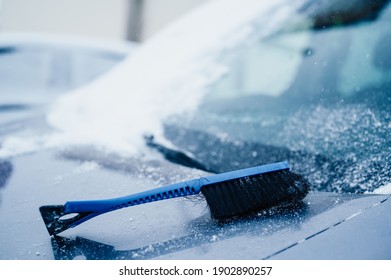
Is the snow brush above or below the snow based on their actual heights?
above

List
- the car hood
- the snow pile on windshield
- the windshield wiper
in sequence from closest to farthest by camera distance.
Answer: the car hood → the windshield wiper → the snow pile on windshield

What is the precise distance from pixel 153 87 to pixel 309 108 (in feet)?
2.74

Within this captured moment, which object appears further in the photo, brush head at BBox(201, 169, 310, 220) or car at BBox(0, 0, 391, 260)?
brush head at BBox(201, 169, 310, 220)

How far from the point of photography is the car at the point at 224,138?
776 millimetres

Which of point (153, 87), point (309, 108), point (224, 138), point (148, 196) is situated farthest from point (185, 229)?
point (153, 87)

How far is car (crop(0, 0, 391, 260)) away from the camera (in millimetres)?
776

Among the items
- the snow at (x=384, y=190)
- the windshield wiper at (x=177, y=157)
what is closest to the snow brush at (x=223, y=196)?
the snow at (x=384, y=190)

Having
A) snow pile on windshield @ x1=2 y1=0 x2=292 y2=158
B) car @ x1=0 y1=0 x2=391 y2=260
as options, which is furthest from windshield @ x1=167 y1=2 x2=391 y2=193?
snow pile on windshield @ x1=2 y1=0 x2=292 y2=158

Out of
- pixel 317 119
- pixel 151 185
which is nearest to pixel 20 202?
pixel 151 185

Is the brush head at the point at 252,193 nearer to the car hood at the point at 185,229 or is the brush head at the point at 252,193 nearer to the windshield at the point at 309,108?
the car hood at the point at 185,229

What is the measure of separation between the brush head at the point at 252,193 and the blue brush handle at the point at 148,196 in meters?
0.01

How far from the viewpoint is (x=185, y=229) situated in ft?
2.71

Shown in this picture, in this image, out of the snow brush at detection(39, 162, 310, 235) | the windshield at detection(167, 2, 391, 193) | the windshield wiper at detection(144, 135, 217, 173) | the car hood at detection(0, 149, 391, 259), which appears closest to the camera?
→ the car hood at detection(0, 149, 391, 259)

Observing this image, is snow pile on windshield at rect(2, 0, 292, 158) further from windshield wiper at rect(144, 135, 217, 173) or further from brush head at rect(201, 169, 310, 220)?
brush head at rect(201, 169, 310, 220)
